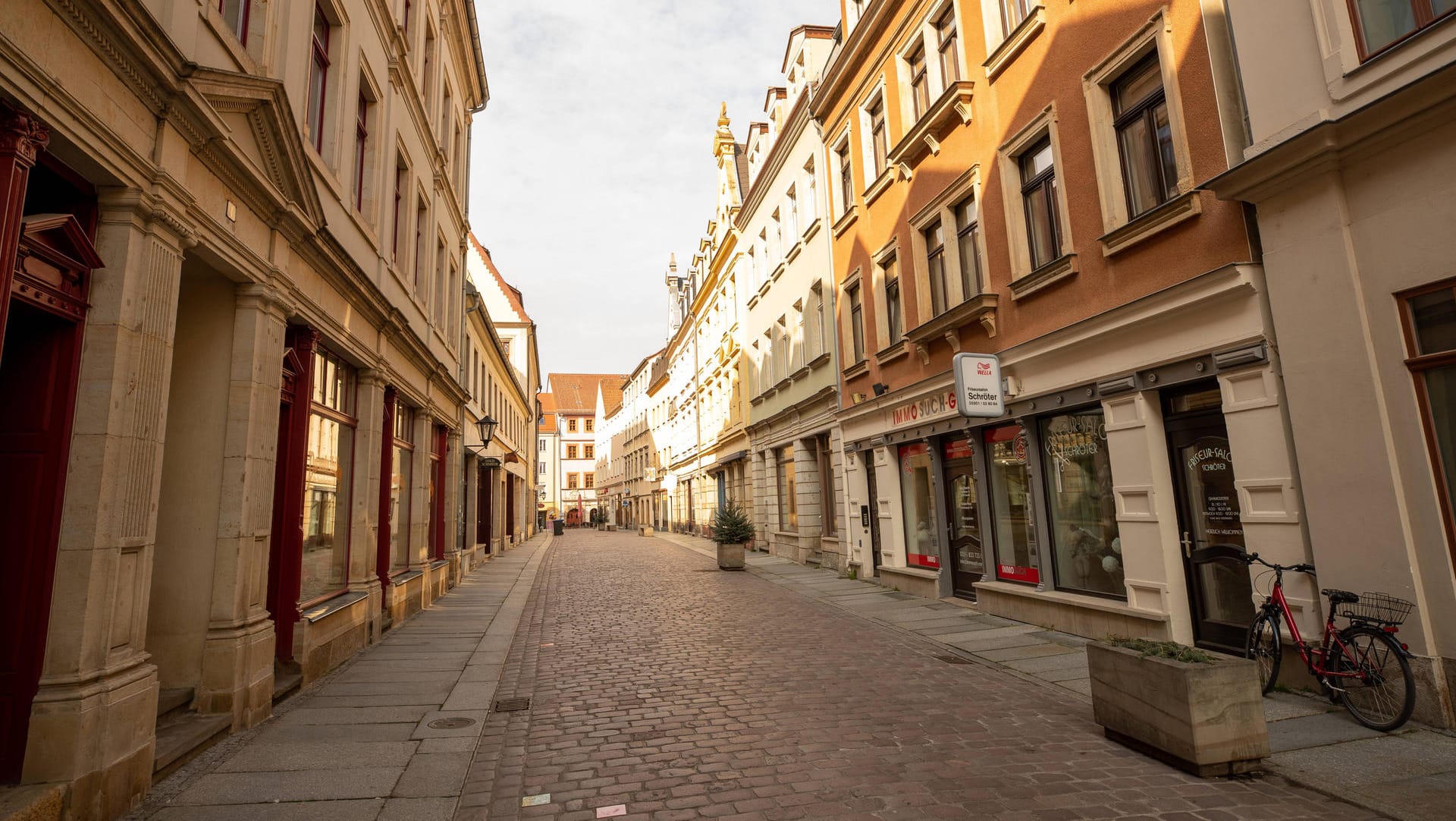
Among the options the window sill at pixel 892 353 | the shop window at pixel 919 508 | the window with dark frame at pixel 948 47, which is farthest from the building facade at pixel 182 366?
the shop window at pixel 919 508

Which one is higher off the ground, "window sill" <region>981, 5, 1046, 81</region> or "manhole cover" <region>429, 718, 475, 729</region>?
"window sill" <region>981, 5, 1046, 81</region>

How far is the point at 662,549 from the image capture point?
97.7ft

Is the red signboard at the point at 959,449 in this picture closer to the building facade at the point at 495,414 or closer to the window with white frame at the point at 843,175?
the window with white frame at the point at 843,175

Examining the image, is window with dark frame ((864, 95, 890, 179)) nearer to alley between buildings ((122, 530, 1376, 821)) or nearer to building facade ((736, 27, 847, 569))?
building facade ((736, 27, 847, 569))

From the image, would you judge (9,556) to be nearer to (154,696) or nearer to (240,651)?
(154,696)

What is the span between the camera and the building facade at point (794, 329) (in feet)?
60.1

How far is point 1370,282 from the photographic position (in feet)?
18.7

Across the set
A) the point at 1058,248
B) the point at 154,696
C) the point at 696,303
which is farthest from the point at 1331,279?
the point at 696,303

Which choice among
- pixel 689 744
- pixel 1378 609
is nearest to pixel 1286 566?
pixel 1378 609

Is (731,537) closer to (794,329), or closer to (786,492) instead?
(786,492)

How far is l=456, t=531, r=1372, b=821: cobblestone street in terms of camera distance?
14.1ft

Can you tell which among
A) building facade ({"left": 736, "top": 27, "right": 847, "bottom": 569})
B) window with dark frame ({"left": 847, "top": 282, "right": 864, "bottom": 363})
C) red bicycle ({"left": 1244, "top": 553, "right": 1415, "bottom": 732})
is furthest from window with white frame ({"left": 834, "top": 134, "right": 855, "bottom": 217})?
red bicycle ({"left": 1244, "top": 553, "right": 1415, "bottom": 732})

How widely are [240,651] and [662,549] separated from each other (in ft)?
79.5

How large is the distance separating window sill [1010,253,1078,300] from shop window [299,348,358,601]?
8.66 m
